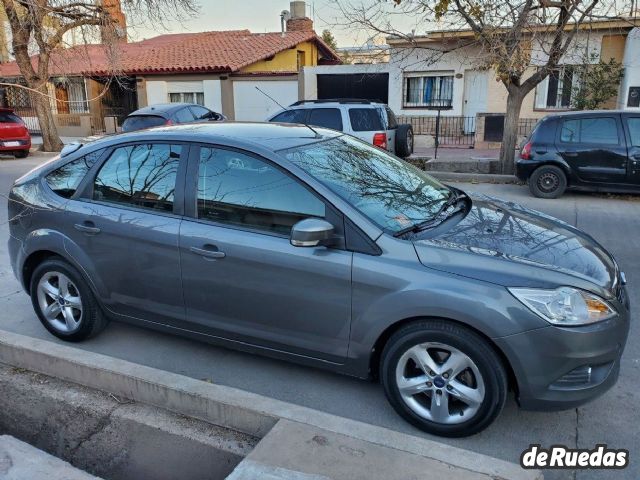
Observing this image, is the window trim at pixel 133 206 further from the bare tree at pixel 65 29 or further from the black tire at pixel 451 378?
the bare tree at pixel 65 29

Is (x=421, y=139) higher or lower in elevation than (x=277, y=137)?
lower

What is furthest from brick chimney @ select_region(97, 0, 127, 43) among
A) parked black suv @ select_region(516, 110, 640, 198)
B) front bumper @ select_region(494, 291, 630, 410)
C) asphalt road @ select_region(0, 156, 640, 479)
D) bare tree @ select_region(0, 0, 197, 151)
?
front bumper @ select_region(494, 291, 630, 410)

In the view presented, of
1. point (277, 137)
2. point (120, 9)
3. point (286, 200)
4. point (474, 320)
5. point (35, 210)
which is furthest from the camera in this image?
point (120, 9)

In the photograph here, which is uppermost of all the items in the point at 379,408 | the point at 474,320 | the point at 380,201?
the point at 380,201

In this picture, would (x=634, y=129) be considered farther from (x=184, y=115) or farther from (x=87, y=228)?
(x=184, y=115)

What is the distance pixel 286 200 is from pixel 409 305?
1.00 m

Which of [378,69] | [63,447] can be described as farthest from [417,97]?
[63,447]

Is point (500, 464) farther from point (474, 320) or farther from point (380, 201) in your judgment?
point (380, 201)

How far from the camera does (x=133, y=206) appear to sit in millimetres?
3836

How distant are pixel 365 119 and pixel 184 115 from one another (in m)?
Answer: 5.24

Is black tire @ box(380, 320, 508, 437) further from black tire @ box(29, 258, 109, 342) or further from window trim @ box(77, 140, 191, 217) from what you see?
black tire @ box(29, 258, 109, 342)

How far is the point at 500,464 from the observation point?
8.31 feet

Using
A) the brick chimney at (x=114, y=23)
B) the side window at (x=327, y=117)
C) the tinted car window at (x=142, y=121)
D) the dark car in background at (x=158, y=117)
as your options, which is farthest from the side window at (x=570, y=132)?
the brick chimney at (x=114, y=23)

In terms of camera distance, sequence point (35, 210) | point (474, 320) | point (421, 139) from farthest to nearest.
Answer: point (421, 139) < point (35, 210) < point (474, 320)
